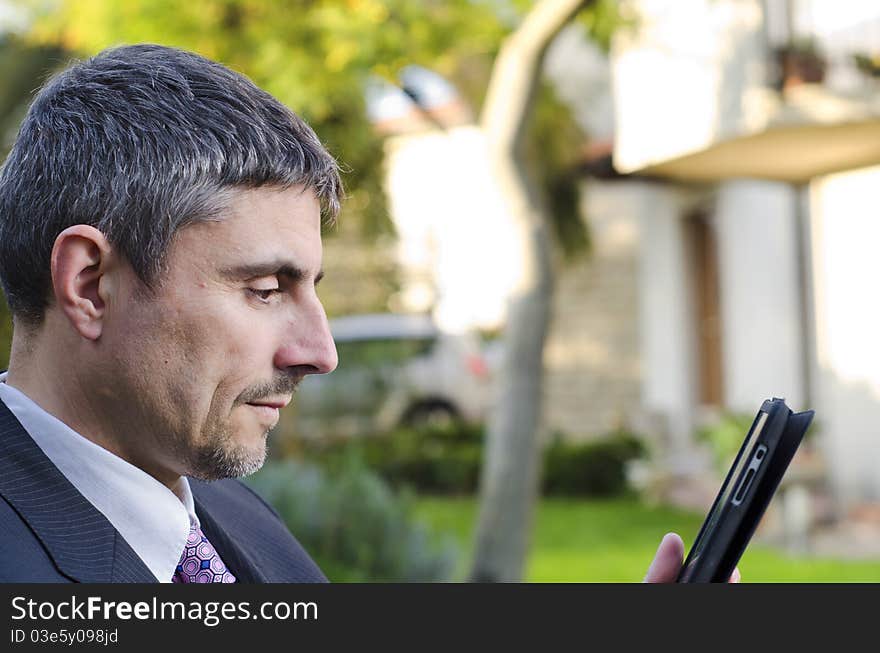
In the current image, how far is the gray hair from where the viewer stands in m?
1.44

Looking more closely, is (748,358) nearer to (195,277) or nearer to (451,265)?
(451,265)

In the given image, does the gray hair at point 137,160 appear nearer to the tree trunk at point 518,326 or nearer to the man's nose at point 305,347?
the man's nose at point 305,347

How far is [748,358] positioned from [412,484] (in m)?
4.57

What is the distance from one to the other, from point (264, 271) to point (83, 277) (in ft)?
0.67

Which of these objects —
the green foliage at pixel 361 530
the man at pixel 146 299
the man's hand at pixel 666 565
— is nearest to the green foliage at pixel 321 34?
the green foliage at pixel 361 530

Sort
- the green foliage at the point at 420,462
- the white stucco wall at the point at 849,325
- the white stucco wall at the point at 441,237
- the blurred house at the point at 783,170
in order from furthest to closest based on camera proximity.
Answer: the white stucco wall at the point at 441,237 → the green foliage at the point at 420,462 → the white stucco wall at the point at 849,325 → the blurred house at the point at 783,170

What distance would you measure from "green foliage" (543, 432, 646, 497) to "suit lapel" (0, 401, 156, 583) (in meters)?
13.4

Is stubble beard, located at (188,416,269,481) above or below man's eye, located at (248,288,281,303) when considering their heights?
below

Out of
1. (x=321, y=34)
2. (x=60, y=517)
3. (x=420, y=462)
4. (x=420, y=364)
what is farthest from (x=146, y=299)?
(x=420, y=364)

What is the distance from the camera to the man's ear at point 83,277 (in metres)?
1.44

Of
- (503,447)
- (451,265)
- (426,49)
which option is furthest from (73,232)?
(451,265)

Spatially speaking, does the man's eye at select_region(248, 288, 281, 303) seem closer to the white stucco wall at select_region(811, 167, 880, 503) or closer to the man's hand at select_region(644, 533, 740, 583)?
the man's hand at select_region(644, 533, 740, 583)

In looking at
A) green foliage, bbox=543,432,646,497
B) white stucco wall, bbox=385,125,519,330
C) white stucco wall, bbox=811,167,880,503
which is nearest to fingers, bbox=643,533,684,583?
white stucco wall, bbox=811,167,880,503

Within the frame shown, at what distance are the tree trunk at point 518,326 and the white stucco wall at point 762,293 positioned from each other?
200 inches
